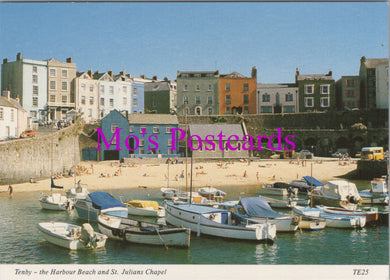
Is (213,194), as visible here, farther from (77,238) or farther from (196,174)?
(77,238)

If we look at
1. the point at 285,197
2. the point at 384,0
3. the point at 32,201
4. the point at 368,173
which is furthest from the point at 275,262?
the point at 368,173

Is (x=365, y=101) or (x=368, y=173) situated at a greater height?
(x=365, y=101)

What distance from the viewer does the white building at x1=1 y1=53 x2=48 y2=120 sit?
138 feet

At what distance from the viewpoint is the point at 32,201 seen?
88.0ft

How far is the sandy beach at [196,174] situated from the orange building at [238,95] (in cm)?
1321

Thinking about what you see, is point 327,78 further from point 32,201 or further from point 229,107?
point 32,201

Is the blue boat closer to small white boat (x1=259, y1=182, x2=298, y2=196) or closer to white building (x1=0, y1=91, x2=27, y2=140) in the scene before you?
small white boat (x1=259, y1=182, x2=298, y2=196)

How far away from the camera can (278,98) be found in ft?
180

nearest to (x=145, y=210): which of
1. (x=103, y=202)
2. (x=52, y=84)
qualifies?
(x=103, y=202)

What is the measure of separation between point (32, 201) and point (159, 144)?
20771mm

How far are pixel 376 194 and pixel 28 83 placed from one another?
33664 millimetres

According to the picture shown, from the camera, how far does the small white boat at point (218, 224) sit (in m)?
17.9

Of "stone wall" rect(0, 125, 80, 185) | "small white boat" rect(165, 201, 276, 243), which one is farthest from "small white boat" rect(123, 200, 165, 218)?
"stone wall" rect(0, 125, 80, 185)

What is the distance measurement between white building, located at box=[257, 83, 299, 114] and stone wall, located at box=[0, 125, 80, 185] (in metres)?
25.4
